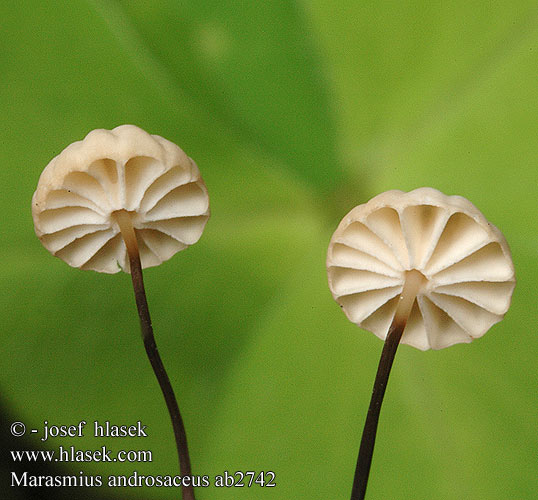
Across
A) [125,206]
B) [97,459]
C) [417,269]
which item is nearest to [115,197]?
[125,206]

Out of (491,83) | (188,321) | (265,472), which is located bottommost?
(265,472)

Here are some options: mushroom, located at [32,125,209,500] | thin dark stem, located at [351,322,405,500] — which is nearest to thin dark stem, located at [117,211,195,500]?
mushroom, located at [32,125,209,500]

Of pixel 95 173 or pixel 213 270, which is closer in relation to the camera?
pixel 95 173

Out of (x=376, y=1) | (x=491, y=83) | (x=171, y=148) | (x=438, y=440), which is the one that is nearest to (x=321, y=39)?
(x=376, y=1)

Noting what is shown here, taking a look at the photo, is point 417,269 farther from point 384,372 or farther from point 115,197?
point 115,197

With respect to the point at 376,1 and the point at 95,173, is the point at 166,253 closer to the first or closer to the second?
the point at 95,173

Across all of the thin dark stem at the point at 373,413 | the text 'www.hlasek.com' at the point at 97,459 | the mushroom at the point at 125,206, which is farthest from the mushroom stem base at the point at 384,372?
the text 'www.hlasek.com' at the point at 97,459

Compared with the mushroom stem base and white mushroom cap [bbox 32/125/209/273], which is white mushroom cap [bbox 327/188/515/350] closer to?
the mushroom stem base
